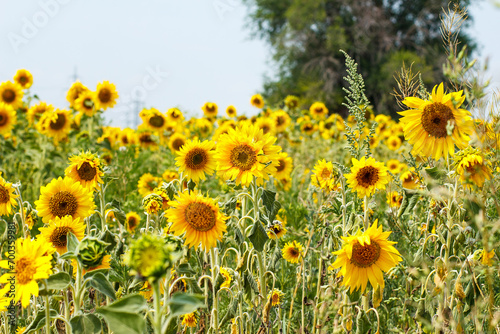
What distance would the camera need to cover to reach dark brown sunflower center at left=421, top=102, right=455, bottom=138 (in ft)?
6.24

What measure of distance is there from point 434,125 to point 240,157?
2.64 ft

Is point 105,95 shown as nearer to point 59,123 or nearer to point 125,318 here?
point 59,123

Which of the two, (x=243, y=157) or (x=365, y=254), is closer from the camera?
(x=365, y=254)

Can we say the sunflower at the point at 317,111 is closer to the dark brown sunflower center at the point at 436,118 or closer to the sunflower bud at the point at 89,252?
the dark brown sunflower center at the point at 436,118

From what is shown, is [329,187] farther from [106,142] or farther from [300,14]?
[300,14]

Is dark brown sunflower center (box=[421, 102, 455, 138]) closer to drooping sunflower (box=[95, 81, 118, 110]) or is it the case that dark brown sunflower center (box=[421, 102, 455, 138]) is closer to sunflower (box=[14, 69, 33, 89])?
drooping sunflower (box=[95, 81, 118, 110])

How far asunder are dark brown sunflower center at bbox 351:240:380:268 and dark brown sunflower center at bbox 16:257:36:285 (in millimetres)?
1084

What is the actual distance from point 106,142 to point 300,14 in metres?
20.7

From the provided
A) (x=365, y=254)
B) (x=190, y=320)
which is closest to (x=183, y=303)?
(x=365, y=254)

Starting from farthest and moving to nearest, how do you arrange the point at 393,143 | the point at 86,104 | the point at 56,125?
the point at 393,143
the point at 56,125
the point at 86,104

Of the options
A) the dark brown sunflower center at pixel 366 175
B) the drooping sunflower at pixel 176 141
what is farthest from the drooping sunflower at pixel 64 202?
the drooping sunflower at pixel 176 141

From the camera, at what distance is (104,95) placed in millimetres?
5477

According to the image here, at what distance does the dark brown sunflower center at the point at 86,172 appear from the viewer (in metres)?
2.29

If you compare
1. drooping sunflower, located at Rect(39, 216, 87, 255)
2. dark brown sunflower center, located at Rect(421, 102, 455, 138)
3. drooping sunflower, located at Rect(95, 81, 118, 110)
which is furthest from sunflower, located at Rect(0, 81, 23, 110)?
dark brown sunflower center, located at Rect(421, 102, 455, 138)
